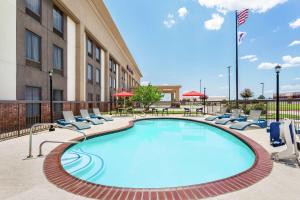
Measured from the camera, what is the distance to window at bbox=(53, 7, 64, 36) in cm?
1417

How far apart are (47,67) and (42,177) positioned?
11.2 m

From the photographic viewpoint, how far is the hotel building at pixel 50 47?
9.62 metres

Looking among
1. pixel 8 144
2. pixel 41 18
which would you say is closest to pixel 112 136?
pixel 8 144

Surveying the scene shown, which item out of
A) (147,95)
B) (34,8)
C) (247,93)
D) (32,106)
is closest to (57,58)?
(34,8)

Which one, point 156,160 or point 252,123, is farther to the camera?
point 252,123

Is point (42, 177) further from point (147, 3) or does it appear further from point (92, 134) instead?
point (147, 3)

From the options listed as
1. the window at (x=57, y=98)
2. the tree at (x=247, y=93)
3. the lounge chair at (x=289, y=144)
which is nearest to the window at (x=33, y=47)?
the window at (x=57, y=98)

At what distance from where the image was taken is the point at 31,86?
11.4 meters

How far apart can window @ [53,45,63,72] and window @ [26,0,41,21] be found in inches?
100

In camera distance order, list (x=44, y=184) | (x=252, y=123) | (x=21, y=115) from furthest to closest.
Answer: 1. (x=252, y=123)
2. (x=21, y=115)
3. (x=44, y=184)

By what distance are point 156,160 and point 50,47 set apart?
11479 mm

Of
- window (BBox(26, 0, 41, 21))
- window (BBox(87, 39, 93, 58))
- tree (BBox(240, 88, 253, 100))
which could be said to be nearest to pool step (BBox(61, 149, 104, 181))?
window (BBox(26, 0, 41, 21))

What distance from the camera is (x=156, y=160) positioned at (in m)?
6.39

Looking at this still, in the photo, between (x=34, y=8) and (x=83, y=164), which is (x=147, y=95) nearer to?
(x=34, y=8)
